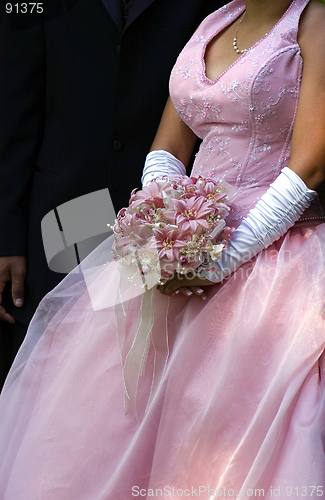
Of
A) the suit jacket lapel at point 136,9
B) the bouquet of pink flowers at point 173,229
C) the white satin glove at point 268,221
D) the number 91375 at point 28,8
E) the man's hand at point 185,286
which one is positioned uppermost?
the number 91375 at point 28,8

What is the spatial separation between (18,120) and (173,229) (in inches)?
35.3

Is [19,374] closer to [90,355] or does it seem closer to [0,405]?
[0,405]

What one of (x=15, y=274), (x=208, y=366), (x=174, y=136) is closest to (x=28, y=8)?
(x=174, y=136)

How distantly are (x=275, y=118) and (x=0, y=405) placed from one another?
2.86 ft

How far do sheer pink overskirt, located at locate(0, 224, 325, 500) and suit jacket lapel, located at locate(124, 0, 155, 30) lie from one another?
0.77 m

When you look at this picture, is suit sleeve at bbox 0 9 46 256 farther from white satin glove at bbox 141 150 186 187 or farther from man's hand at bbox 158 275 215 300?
man's hand at bbox 158 275 215 300

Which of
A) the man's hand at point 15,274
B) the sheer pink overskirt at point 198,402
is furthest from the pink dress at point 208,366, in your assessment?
the man's hand at point 15,274

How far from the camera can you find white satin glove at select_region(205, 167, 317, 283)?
3.59 ft

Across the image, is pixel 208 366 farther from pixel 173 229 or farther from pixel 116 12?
pixel 116 12

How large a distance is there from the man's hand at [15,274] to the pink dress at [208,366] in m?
0.45

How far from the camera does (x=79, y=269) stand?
140 centimetres

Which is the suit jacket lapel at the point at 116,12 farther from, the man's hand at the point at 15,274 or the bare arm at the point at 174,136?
the man's hand at the point at 15,274

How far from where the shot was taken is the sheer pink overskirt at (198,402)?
0.95 m

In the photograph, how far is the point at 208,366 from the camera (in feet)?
3.52
